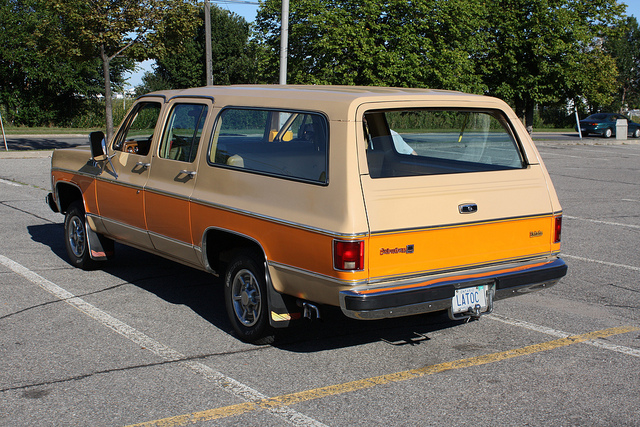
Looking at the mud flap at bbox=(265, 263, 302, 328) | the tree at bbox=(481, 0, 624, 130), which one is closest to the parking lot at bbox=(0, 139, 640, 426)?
the mud flap at bbox=(265, 263, 302, 328)

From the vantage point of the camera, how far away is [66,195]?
25.1 feet

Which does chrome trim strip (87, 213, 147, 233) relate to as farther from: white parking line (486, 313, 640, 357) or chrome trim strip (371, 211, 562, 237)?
white parking line (486, 313, 640, 357)

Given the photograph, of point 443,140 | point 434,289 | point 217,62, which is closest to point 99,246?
point 443,140

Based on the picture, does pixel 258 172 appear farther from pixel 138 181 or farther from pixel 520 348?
pixel 520 348

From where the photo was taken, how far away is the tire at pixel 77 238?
714 cm

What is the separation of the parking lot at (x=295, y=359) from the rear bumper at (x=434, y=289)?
0.49 meters

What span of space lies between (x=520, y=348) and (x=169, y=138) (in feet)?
11.2

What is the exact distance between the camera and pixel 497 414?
3.89m

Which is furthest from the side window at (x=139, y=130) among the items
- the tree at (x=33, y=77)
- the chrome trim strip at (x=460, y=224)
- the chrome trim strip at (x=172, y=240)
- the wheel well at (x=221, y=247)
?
the tree at (x=33, y=77)

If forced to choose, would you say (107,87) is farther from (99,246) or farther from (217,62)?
(217,62)

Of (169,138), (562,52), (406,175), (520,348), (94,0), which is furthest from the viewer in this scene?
(562,52)

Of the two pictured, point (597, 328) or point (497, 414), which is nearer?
point (497, 414)

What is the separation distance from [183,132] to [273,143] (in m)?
1.14

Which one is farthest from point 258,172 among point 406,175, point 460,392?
point 460,392
